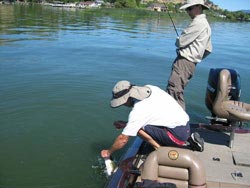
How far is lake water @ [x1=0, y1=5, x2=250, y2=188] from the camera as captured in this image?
612 cm

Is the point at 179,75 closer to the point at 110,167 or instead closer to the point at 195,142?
the point at 195,142

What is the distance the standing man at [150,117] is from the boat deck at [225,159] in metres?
0.63

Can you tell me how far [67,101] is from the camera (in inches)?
364

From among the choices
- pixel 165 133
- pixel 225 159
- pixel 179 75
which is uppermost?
pixel 179 75

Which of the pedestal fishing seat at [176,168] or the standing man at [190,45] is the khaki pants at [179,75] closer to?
the standing man at [190,45]

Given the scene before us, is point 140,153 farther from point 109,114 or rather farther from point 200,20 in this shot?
point 109,114

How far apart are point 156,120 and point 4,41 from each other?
49.3 feet

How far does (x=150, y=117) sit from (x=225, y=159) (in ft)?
5.09

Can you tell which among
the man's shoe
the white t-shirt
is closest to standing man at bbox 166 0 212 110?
the man's shoe

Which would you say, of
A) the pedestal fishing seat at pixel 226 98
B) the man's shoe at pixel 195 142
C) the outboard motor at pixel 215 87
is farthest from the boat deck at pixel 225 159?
the outboard motor at pixel 215 87

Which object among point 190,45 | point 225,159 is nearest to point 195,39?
point 190,45

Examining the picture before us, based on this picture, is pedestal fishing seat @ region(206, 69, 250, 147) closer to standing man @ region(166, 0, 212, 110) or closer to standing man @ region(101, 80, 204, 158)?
standing man @ region(166, 0, 212, 110)

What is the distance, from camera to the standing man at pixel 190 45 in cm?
594

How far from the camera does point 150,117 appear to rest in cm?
448
